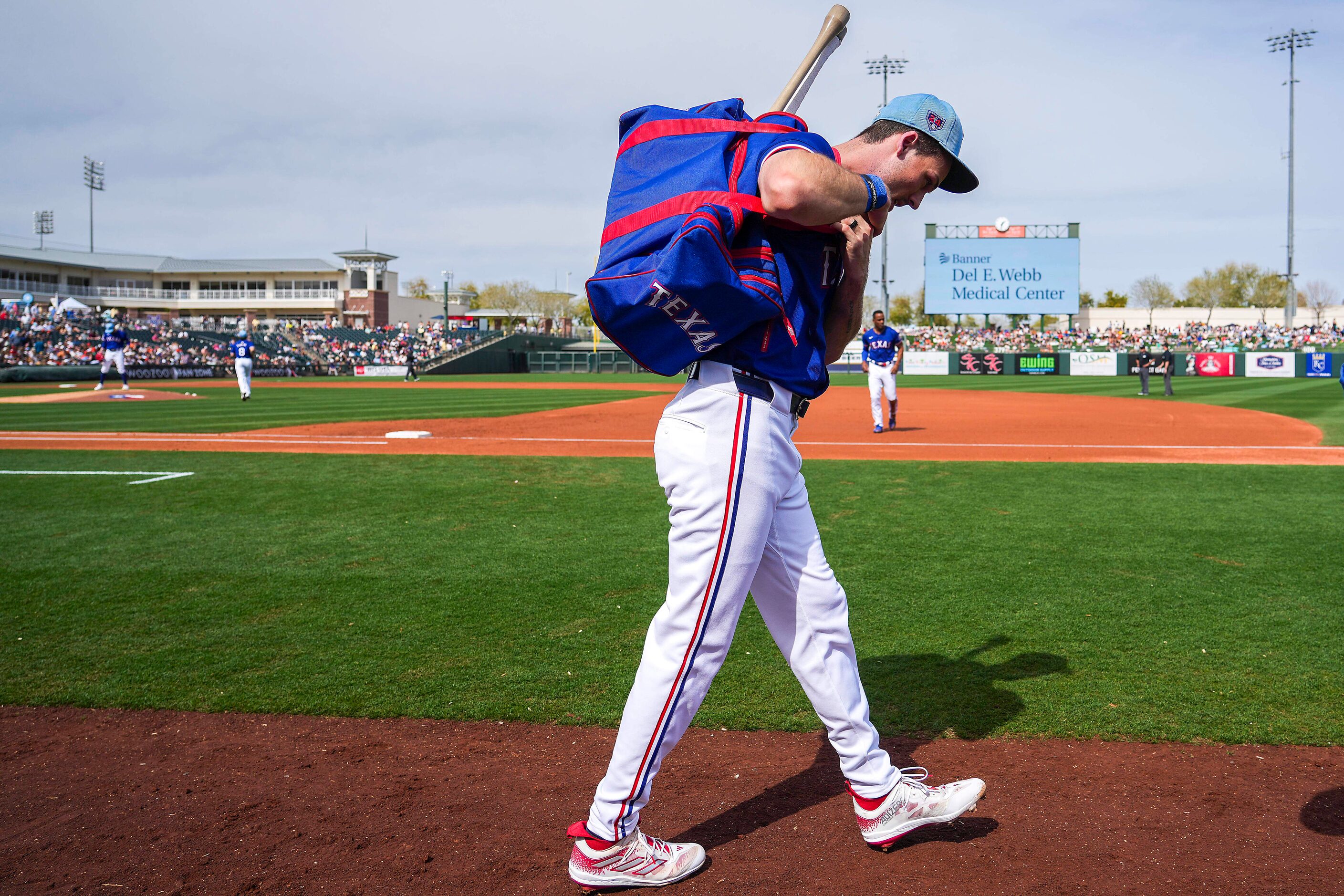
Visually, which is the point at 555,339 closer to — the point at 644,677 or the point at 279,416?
the point at 279,416

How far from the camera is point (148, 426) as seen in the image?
15.6 m

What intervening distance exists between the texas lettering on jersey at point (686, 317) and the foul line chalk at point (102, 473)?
8.89m

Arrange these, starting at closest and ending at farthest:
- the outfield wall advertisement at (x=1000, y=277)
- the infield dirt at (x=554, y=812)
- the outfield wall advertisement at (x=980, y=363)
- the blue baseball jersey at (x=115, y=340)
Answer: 1. the infield dirt at (x=554, y=812)
2. the blue baseball jersey at (x=115, y=340)
3. the outfield wall advertisement at (x=980, y=363)
4. the outfield wall advertisement at (x=1000, y=277)

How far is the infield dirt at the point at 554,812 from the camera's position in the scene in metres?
2.37

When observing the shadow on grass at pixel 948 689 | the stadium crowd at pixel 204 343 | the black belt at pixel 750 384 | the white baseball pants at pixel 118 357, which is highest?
the stadium crowd at pixel 204 343

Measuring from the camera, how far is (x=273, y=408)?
20.3 metres

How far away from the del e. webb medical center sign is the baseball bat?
164ft

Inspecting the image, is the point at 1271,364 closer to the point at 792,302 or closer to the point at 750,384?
the point at 792,302

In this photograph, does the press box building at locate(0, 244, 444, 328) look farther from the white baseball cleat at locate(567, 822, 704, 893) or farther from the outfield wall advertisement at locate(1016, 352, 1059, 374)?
the white baseball cleat at locate(567, 822, 704, 893)

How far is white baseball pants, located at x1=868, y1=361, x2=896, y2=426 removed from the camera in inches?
571

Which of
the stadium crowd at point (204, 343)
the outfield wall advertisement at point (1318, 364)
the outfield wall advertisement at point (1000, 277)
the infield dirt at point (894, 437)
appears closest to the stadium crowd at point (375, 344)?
the stadium crowd at point (204, 343)

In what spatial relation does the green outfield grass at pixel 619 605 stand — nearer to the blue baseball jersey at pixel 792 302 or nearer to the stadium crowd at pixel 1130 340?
the blue baseball jersey at pixel 792 302

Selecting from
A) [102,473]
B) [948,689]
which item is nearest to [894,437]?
[102,473]

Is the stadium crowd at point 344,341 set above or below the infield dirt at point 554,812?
above
